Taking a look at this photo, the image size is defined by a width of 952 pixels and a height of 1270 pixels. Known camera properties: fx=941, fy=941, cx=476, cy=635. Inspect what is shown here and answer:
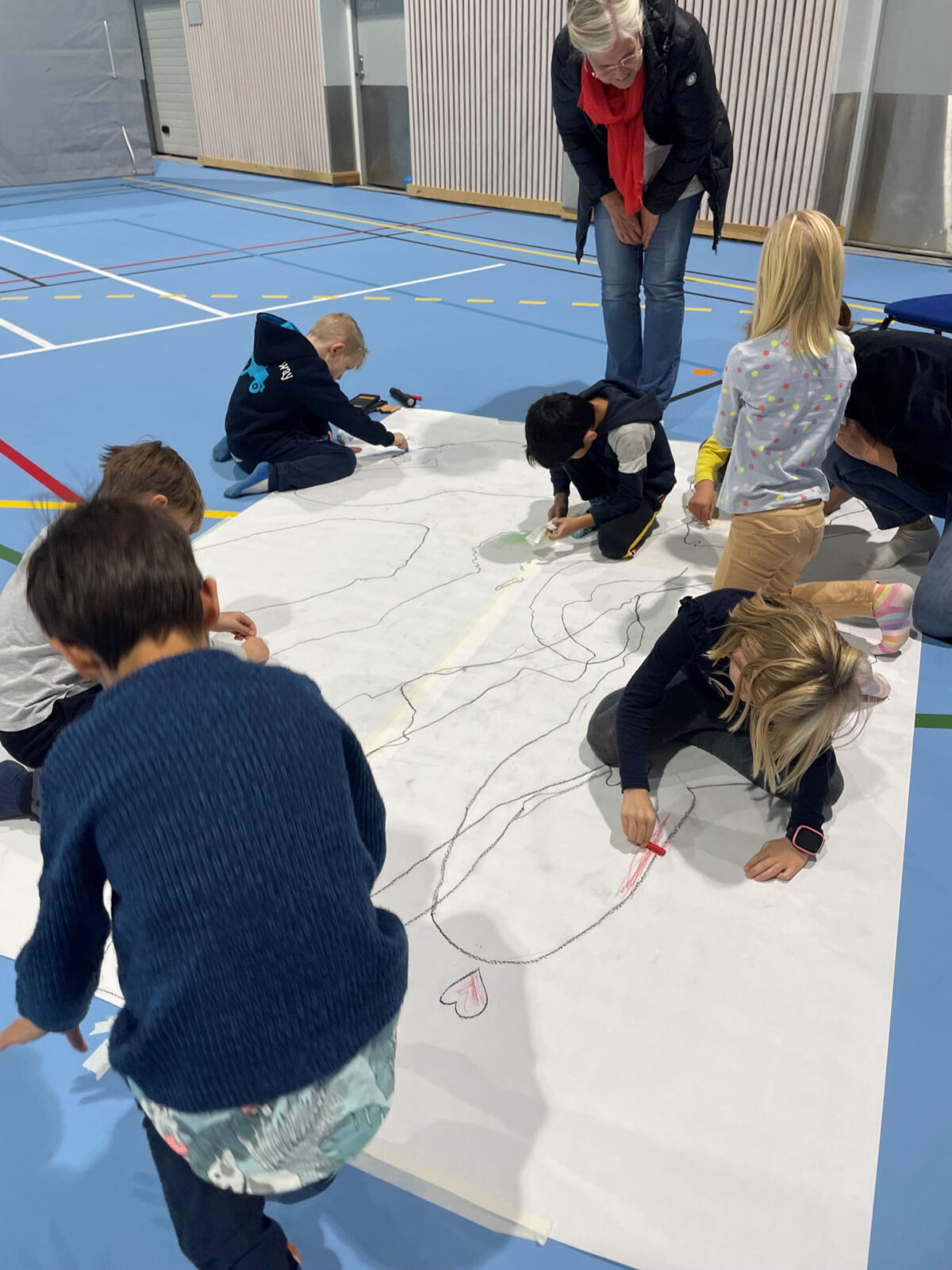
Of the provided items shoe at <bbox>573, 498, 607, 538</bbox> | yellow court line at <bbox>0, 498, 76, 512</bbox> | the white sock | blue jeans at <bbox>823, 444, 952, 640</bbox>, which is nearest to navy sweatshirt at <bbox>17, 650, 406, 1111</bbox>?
blue jeans at <bbox>823, 444, 952, 640</bbox>

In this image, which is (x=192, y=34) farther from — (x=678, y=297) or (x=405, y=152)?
(x=678, y=297)

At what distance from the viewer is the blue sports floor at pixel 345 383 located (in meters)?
1.16

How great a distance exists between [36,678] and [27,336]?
12.0ft

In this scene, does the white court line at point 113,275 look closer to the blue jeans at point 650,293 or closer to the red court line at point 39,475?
the red court line at point 39,475

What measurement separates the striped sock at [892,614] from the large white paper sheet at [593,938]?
0.20 ft

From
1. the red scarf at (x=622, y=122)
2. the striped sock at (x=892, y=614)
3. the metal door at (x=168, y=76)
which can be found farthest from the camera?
the metal door at (x=168, y=76)

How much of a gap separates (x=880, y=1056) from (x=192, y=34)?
1239cm

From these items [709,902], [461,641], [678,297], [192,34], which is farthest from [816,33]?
[192,34]

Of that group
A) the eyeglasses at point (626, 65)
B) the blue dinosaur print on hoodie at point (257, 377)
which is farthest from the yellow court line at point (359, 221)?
the blue dinosaur print on hoodie at point (257, 377)

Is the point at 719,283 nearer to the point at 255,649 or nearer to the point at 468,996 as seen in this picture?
the point at 255,649

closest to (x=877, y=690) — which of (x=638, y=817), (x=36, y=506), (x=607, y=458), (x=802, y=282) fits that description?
(x=638, y=817)

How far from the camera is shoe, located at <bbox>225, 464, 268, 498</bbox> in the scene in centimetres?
298

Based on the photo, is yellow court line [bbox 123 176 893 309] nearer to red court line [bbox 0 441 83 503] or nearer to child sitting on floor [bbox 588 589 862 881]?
red court line [bbox 0 441 83 503]

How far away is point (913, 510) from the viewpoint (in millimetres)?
2439
